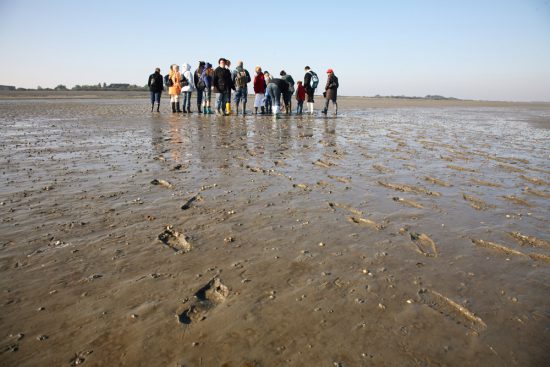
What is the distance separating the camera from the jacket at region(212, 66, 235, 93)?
1436 centimetres

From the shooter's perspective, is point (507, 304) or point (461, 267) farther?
point (461, 267)

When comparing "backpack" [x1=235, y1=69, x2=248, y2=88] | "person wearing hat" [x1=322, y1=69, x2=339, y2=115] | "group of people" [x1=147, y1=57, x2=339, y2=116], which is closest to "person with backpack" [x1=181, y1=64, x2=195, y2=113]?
"group of people" [x1=147, y1=57, x2=339, y2=116]

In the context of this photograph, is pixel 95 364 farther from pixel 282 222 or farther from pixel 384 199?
pixel 384 199

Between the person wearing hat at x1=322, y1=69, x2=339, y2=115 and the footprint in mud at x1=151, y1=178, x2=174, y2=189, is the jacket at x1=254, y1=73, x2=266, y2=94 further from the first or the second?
the footprint in mud at x1=151, y1=178, x2=174, y2=189

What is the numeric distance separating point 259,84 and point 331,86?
3.14m

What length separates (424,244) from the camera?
3.35 m

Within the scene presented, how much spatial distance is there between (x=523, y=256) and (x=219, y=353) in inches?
106

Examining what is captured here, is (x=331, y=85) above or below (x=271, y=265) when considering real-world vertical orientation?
above

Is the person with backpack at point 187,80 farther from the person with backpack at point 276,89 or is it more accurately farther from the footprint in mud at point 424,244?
the footprint in mud at point 424,244

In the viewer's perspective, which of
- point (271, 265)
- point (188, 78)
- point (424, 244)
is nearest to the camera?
point (271, 265)

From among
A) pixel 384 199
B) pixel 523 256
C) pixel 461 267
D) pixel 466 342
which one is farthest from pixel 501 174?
pixel 466 342

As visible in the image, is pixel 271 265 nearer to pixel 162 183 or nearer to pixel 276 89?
pixel 162 183

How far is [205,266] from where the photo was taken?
2.89m

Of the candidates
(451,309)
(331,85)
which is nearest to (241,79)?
(331,85)
